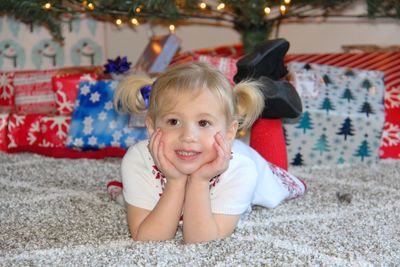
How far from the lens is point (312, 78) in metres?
1.84

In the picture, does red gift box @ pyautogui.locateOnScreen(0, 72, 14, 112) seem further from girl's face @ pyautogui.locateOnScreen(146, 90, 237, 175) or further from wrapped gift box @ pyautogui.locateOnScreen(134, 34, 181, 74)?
girl's face @ pyautogui.locateOnScreen(146, 90, 237, 175)

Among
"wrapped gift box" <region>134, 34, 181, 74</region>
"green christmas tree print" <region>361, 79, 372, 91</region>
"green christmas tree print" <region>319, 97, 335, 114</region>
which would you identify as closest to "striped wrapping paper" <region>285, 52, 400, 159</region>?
"green christmas tree print" <region>361, 79, 372, 91</region>

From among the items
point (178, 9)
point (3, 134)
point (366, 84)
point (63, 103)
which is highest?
point (178, 9)

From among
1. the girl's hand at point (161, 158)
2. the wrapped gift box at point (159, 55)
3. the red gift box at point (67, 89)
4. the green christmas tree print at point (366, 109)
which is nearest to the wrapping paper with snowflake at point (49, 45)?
the wrapped gift box at point (159, 55)

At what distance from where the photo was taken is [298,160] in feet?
5.83

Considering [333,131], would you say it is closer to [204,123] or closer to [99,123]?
[99,123]

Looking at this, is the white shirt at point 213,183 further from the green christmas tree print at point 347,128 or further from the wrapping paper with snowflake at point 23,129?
the wrapping paper with snowflake at point 23,129

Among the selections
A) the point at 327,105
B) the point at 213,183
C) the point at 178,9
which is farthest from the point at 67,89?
the point at 213,183

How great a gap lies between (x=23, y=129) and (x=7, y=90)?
0.23m

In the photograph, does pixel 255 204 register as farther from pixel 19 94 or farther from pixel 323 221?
pixel 19 94

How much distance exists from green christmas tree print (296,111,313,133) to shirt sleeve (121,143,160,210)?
76 centimetres

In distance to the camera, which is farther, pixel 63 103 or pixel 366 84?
pixel 63 103

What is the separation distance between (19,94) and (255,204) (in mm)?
1141

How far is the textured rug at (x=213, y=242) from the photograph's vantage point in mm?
919
